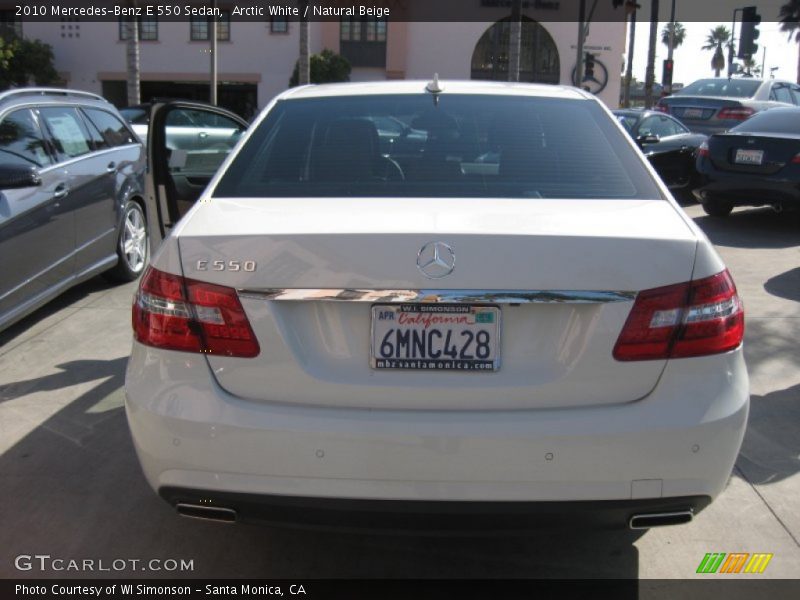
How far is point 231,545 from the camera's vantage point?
3.27m

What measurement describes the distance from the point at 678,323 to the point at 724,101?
45.8 feet

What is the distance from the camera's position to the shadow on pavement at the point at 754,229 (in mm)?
9430

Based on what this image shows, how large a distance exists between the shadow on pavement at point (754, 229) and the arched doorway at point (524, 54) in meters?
31.9

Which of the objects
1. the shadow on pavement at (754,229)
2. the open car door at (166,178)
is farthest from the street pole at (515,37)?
the open car door at (166,178)

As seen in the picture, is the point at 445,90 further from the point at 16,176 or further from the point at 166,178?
the point at 16,176

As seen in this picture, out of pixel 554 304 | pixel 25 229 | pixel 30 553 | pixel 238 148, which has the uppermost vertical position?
pixel 238 148

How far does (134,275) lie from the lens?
7355 millimetres

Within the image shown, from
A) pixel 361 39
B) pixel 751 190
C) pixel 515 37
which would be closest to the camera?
pixel 751 190

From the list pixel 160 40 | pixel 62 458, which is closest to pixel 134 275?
pixel 62 458

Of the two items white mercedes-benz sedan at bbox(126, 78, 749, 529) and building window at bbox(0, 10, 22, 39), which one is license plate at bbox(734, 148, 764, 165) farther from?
building window at bbox(0, 10, 22, 39)

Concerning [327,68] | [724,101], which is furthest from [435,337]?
[327,68]

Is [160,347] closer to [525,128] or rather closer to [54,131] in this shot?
[525,128]

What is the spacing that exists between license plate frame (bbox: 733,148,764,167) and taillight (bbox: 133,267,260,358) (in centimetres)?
865

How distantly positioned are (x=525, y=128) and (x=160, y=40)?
40553mm
